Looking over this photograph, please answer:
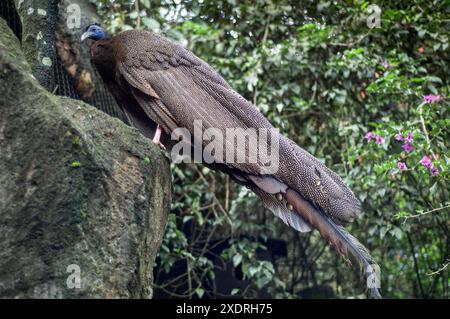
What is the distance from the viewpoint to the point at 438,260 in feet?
19.2

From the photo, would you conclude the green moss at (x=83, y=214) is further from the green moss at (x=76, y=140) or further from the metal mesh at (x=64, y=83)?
the metal mesh at (x=64, y=83)

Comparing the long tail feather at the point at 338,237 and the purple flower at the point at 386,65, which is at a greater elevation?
the purple flower at the point at 386,65

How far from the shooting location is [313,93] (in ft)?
17.4

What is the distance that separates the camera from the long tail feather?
2791 mm

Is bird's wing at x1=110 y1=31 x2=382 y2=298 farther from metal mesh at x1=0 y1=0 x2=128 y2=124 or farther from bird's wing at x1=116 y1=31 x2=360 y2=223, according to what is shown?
metal mesh at x1=0 y1=0 x2=128 y2=124

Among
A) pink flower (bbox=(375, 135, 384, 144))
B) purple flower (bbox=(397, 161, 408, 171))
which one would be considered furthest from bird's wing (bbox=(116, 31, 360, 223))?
pink flower (bbox=(375, 135, 384, 144))

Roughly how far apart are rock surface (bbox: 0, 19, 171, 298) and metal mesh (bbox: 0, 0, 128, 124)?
76 centimetres

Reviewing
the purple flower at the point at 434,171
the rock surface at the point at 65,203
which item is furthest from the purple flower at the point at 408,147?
the rock surface at the point at 65,203

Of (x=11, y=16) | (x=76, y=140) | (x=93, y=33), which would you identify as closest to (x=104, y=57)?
(x=93, y=33)

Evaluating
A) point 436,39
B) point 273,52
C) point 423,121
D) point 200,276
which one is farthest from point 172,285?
point 436,39

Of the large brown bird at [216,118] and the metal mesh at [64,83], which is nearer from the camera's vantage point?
the large brown bird at [216,118]

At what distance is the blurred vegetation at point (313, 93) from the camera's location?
4.77 meters

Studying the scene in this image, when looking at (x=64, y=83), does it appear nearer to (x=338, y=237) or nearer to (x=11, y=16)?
(x=11, y=16)
